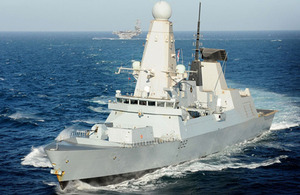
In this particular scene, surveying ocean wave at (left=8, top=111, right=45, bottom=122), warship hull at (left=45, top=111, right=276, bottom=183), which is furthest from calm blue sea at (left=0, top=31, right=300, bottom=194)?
warship hull at (left=45, top=111, right=276, bottom=183)

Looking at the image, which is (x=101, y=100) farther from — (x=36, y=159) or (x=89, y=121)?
(x=36, y=159)

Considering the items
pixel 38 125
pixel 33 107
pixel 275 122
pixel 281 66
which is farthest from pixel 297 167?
pixel 281 66

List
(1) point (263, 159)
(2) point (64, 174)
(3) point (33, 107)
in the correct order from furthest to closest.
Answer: (3) point (33, 107)
(1) point (263, 159)
(2) point (64, 174)

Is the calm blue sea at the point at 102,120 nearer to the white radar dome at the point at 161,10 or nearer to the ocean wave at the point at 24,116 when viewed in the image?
the ocean wave at the point at 24,116

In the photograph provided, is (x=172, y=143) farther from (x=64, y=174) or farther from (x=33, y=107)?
(x=33, y=107)

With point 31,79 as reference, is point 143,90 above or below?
above

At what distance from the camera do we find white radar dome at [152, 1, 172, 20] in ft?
82.3

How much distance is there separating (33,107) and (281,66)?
49224 mm

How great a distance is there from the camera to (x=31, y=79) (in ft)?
203

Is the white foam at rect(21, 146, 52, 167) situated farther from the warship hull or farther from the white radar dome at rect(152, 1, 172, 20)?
the white radar dome at rect(152, 1, 172, 20)

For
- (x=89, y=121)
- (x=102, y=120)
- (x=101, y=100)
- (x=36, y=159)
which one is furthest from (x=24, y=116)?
(x=36, y=159)

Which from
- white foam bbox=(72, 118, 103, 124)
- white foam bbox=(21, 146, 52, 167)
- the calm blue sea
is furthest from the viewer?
white foam bbox=(72, 118, 103, 124)

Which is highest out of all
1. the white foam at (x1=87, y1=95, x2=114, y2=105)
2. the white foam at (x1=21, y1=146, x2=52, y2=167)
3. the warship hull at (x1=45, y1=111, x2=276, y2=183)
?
the warship hull at (x1=45, y1=111, x2=276, y2=183)

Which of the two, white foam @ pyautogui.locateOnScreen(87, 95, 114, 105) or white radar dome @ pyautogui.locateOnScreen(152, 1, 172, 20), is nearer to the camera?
white radar dome @ pyautogui.locateOnScreen(152, 1, 172, 20)
